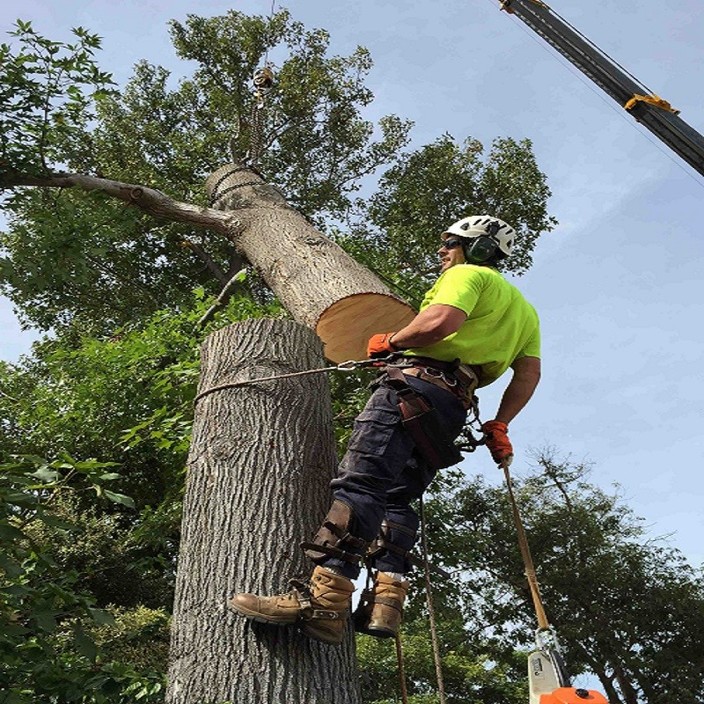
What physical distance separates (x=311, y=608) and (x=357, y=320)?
7.74 ft

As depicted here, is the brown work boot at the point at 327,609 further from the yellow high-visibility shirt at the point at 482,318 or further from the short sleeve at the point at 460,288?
A: the short sleeve at the point at 460,288

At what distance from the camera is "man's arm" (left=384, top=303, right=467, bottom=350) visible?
9.71 ft

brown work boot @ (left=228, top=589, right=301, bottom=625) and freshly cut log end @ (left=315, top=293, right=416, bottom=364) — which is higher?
freshly cut log end @ (left=315, top=293, right=416, bottom=364)

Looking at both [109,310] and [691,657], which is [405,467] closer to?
[109,310]

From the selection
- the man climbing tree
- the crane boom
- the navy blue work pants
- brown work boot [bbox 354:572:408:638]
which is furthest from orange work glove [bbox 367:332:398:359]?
the crane boom

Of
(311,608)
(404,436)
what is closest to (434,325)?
(404,436)

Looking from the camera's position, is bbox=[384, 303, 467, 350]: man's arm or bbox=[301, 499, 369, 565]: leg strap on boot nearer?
bbox=[301, 499, 369, 565]: leg strap on boot

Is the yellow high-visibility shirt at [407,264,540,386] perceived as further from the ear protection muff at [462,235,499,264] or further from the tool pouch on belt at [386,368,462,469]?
the tool pouch on belt at [386,368,462,469]

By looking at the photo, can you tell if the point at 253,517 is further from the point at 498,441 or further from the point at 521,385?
the point at 521,385

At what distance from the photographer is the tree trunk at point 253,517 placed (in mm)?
2598

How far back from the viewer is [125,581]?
8789 millimetres

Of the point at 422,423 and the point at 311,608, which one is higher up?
the point at 422,423

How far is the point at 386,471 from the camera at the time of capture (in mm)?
2891

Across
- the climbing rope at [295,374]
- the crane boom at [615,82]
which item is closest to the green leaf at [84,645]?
the climbing rope at [295,374]
